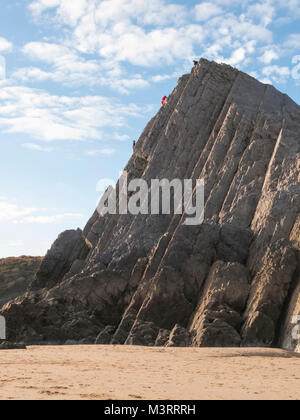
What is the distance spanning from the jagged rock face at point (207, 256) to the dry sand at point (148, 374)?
3703 mm

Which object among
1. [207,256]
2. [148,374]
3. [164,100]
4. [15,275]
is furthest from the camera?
[15,275]

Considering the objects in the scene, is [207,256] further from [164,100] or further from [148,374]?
[164,100]

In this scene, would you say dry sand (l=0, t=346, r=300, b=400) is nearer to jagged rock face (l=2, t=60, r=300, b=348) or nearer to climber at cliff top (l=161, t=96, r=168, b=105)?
jagged rock face (l=2, t=60, r=300, b=348)

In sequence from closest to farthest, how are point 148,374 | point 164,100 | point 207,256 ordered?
point 148,374 → point 207,256 → point 164,100

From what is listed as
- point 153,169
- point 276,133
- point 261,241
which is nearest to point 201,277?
point 261,241

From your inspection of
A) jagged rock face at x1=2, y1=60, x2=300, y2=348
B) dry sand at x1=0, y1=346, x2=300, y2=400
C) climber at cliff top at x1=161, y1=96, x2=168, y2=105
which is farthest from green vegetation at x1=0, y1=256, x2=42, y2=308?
dry sand at x1=0, y1=346, x2=300, y2=400

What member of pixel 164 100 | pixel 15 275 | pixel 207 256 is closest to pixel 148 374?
pixel 207 256

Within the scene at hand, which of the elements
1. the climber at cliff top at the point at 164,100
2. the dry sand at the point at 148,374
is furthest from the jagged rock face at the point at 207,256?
the climber at cliff top at the point at 164,100

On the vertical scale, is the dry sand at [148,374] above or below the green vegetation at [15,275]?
below

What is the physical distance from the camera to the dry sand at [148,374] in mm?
12469

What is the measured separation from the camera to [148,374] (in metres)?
16.1

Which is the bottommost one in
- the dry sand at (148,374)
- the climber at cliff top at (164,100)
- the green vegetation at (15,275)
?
the dry sand at (148,374)

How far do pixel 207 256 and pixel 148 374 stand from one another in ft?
48.1

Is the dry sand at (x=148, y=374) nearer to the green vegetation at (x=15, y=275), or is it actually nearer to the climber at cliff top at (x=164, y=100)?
the climber at cliff top at (x=164, y=100)
